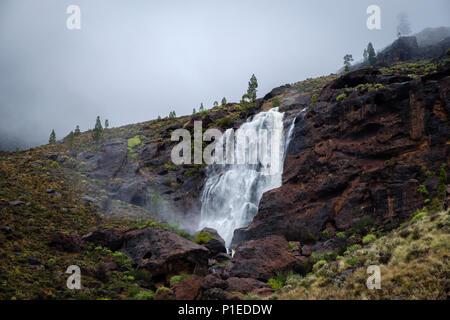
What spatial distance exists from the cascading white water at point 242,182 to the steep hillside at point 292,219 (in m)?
3.36

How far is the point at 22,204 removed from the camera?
25.6 meters

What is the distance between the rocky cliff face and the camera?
25.8 m

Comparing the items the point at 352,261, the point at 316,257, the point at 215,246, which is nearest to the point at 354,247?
the point at 316,257

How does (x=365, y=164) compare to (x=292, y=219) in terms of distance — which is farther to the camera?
(x=292, y=219)

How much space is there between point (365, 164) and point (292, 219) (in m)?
8.44

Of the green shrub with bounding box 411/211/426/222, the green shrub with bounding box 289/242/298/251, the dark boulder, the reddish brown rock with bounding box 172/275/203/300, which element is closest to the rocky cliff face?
the green shrub with bounding box 289/242/298/251

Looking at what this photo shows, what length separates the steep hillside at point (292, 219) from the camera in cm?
1750

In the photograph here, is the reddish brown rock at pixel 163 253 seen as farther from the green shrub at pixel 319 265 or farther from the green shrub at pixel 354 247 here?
the green shrub at pixel 354 247

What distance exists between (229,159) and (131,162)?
63.3ft

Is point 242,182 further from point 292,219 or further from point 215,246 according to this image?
point 215,246

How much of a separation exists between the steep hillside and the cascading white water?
3363 mm

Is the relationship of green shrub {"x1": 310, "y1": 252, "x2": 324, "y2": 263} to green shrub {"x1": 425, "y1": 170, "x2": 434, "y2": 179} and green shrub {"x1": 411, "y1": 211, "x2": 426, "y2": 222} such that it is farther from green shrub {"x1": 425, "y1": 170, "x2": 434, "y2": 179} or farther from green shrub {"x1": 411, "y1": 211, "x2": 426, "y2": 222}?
green shrub {"x1": 425, "y1": 170, "x2": 434, "y2": 179}

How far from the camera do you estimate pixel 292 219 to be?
29.5 meters
